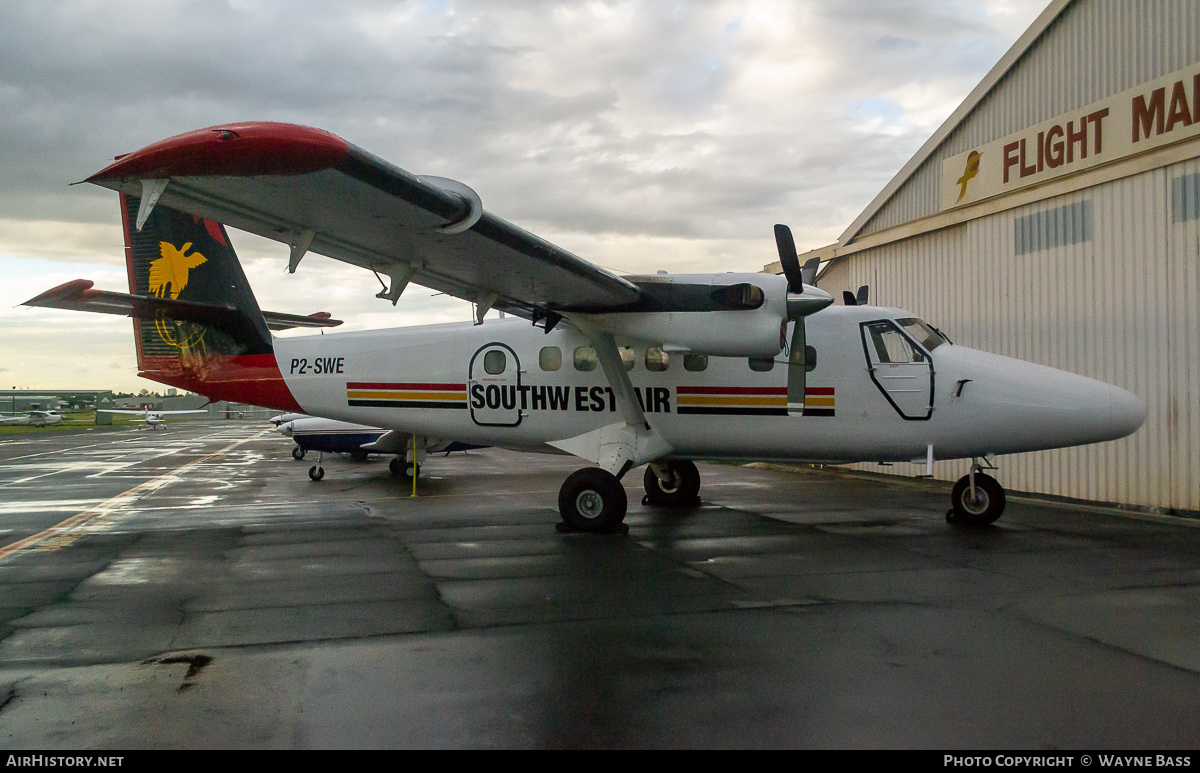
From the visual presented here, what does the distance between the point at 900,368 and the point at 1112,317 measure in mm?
5078

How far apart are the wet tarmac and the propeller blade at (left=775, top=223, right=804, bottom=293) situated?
3069mm

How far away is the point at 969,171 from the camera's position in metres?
15.5

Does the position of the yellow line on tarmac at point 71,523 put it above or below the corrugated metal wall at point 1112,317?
below

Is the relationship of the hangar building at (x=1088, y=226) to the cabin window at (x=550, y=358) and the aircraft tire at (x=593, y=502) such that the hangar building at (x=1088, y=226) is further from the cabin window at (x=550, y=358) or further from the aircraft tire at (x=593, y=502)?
the cabin window at (x=550, y=358)

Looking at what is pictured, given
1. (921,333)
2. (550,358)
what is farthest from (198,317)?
(921,333)

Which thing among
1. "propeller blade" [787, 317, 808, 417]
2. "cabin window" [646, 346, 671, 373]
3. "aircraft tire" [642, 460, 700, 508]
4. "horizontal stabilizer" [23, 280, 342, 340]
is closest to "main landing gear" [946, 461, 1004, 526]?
"propeller blade" [787, 317, 808, 417]

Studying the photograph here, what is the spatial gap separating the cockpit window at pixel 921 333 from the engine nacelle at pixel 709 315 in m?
1.84

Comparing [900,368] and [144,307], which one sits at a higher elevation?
[144,307]

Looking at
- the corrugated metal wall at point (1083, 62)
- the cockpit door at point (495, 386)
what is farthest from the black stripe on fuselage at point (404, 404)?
the corrugated metal wall at point (1083, 62)

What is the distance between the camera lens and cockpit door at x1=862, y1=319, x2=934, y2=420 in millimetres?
9602

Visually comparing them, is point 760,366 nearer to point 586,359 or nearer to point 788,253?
point 788,253

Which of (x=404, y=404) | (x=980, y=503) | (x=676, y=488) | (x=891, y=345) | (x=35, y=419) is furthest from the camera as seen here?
(x=35, y=419)

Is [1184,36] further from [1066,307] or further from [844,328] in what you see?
[844,328]

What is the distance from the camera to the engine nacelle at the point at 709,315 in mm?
9078
